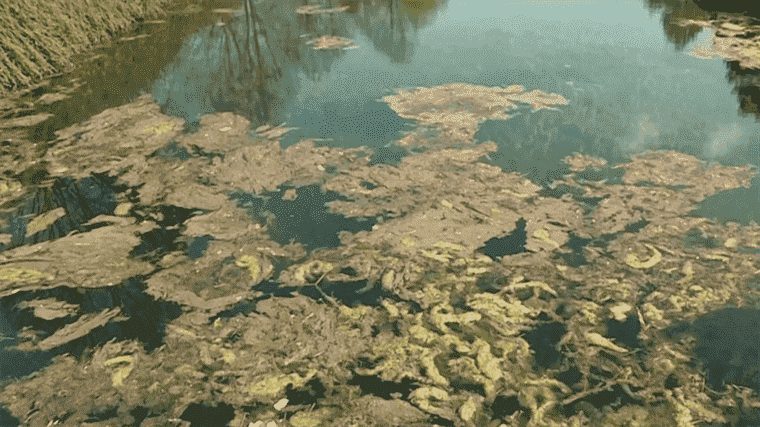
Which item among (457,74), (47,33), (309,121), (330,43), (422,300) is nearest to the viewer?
(422,300)

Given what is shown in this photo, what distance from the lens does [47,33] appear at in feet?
16.0

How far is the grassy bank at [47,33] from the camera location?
4445 mm

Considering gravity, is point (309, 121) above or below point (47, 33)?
below

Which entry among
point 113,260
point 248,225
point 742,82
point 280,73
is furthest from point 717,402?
point 280,73

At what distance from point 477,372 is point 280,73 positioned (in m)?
3.52

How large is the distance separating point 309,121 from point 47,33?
106 inches

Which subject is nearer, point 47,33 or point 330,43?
point 47,33

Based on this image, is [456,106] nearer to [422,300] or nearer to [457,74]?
[457,74]

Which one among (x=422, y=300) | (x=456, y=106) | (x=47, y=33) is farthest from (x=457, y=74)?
(x=47, y=33)

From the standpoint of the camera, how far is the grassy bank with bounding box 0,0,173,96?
4.45 meters

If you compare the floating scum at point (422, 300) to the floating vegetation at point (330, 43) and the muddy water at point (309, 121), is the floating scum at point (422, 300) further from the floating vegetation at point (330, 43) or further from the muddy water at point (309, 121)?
the floating vegetation at point (330, 43)

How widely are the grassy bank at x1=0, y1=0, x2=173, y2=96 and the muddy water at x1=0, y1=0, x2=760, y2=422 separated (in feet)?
0.70

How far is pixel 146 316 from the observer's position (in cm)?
225

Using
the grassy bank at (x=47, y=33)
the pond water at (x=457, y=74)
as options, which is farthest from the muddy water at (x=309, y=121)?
the grassy bank at (x=47, y=33)
